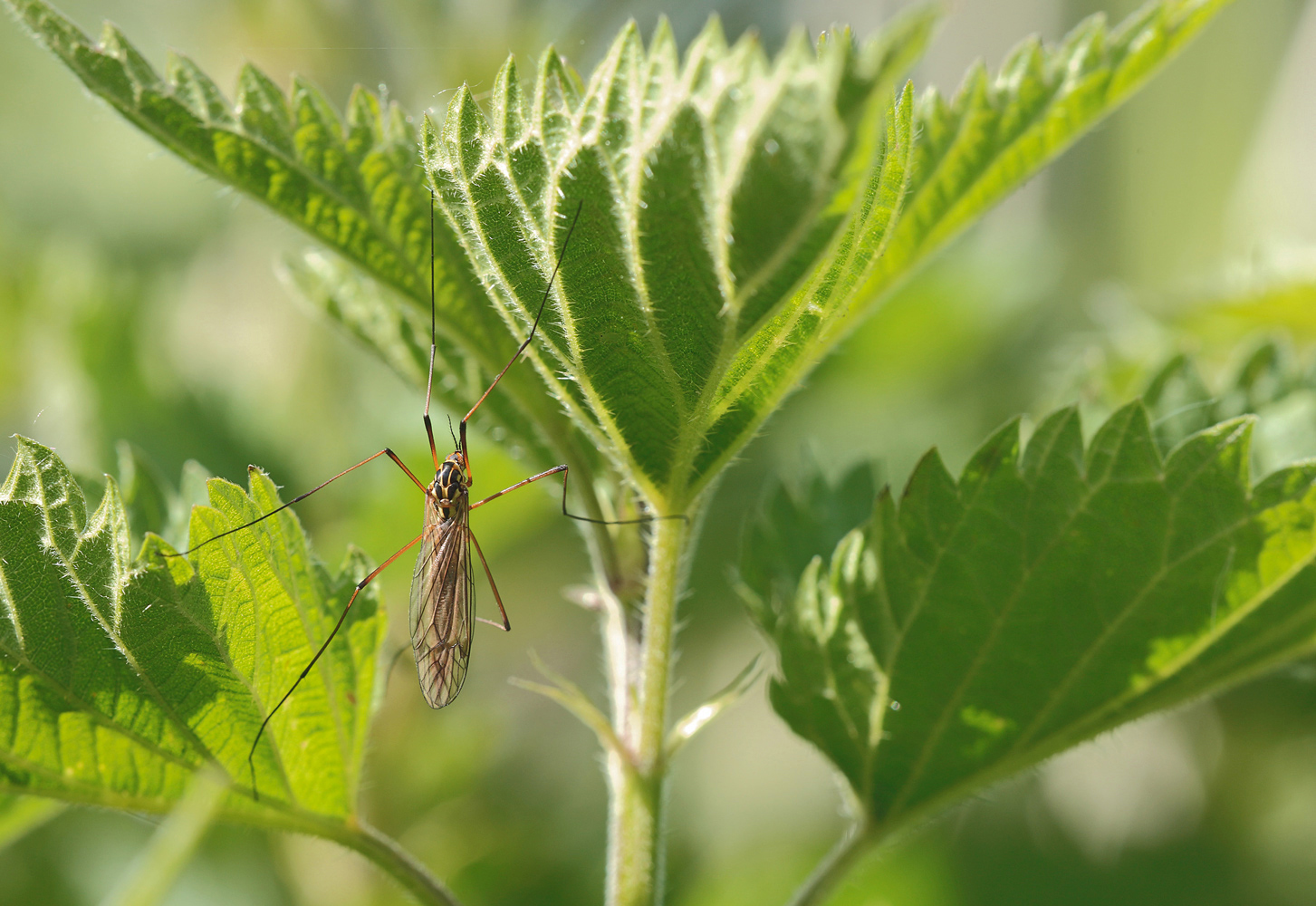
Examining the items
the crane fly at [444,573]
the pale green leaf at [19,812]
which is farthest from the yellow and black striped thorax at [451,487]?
the pale green leaf at [19,812]

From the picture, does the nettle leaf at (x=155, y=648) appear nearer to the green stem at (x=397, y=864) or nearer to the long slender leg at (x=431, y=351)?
the green stem at (x=397, y=864)

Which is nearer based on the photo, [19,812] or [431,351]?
[19,812]

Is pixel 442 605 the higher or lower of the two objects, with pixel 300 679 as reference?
higher

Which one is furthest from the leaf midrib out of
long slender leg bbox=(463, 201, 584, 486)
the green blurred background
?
long slender leg bbox=(463, 201, 584, 486)

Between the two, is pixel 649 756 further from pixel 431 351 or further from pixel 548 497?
pixel 548 497

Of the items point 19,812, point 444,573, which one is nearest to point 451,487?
point 444,573

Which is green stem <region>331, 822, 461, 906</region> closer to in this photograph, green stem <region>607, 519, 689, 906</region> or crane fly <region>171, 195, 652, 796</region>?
green stem <region>607, 519, 689, 906</region>
